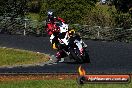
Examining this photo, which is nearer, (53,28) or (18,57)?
(53,28)

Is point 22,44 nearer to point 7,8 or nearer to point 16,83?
point 7,8

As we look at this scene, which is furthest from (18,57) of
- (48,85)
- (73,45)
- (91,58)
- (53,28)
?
(48,85)

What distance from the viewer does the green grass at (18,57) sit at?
23.0 meters

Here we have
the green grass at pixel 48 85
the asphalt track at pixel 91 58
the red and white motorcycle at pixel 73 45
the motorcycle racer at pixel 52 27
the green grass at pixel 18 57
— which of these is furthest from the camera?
the green grass at pixel 18 57

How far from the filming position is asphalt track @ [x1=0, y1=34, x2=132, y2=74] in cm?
1966

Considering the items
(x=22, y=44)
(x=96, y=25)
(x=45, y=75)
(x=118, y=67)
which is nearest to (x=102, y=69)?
(x=118, y=67)

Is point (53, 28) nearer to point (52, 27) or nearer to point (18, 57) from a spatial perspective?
point (52, 27)

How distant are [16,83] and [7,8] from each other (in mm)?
30739

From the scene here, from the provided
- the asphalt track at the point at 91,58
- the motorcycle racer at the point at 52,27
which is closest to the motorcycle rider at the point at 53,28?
the motorcycle racer at the point at 52,27

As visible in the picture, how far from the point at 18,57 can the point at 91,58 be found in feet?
12.5

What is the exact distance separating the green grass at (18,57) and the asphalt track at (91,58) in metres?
1.57

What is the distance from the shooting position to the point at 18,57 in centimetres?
2469

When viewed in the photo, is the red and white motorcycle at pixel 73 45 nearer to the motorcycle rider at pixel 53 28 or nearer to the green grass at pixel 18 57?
the motorcycle rider at pixel 53 28

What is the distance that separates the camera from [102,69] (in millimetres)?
20016
